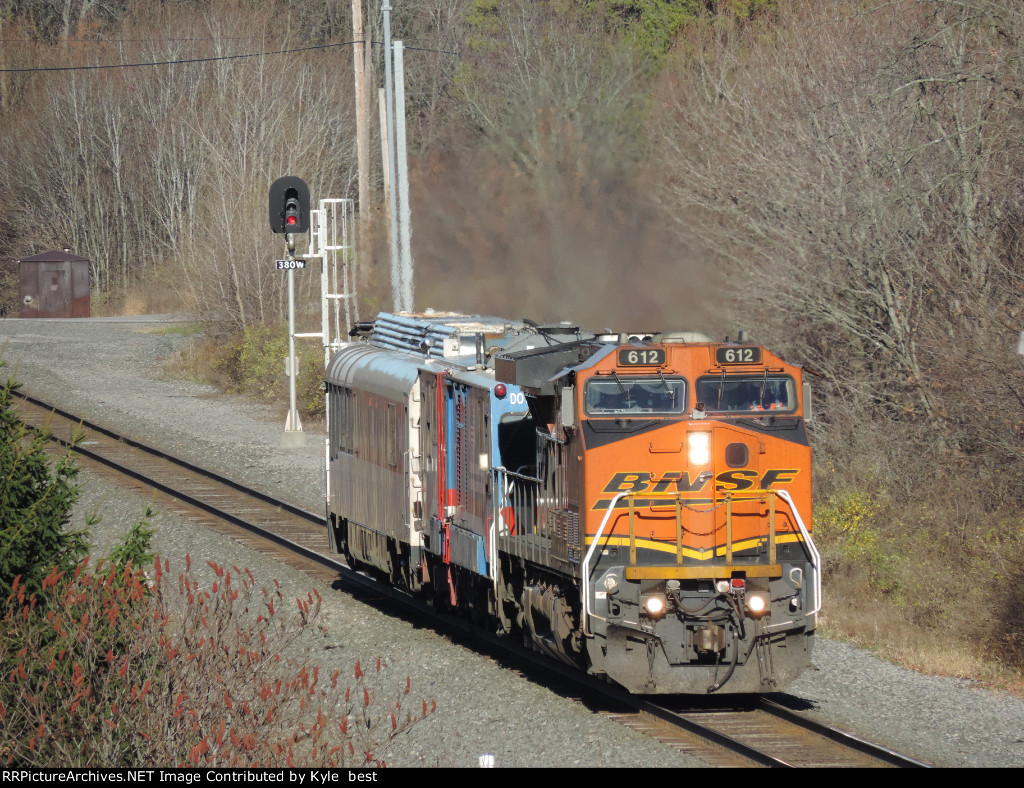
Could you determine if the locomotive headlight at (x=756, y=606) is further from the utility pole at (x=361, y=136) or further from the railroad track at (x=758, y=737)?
the utility pole at (x=361, y=136)

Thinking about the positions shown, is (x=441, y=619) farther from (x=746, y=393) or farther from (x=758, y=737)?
(x=746, y=393)

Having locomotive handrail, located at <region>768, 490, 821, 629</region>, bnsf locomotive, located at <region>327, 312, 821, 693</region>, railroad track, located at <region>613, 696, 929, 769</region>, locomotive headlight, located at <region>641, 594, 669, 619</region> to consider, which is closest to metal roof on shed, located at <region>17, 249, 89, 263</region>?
bnsf locomotive, located at <region>327, 312, 821, 693</region>

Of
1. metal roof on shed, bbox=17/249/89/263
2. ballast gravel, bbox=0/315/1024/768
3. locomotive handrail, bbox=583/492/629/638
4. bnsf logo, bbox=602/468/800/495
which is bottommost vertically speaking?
ballast gravel, bbox=0/315/1024/768

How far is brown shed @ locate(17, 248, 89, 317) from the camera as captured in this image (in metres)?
48.9

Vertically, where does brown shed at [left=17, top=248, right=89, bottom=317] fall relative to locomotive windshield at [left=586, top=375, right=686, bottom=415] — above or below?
above

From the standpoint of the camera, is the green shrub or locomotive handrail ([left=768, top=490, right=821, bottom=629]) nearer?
the green shrub

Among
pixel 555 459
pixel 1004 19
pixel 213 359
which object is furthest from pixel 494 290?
pixel 213 359

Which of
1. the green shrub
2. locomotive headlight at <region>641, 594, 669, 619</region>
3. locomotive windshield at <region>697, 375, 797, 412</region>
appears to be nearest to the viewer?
the green shrub

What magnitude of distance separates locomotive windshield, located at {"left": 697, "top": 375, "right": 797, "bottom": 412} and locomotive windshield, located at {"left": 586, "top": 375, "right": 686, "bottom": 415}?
0.20 metres

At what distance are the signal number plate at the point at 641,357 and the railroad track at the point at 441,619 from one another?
2750mm

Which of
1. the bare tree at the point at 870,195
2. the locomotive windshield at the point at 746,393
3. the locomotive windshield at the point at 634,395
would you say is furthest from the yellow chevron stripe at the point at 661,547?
the bare tree at the point at 870,195

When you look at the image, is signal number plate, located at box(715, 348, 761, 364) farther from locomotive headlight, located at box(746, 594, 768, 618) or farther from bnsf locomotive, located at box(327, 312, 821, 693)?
locomotive headlight, located at box(746, 594, 768, 618)

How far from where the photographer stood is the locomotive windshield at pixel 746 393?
1055 cm
